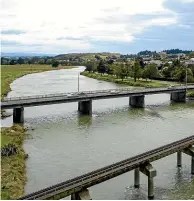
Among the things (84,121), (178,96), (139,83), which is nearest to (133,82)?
(139,83)

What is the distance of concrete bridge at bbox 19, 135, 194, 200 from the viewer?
2244 centimetres

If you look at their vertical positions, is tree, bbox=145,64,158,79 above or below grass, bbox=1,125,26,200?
above

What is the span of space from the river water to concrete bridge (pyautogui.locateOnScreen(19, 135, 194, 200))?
5.30 ft

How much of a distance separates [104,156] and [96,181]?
38.9 feet

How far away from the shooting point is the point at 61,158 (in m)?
35.9

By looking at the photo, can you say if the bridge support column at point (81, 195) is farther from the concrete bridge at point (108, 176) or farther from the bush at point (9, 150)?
the bush at point (9, 150)

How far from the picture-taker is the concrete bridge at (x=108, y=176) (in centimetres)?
2244

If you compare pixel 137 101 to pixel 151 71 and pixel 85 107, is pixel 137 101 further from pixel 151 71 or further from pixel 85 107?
pixel 151 71

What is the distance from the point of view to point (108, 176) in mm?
25344

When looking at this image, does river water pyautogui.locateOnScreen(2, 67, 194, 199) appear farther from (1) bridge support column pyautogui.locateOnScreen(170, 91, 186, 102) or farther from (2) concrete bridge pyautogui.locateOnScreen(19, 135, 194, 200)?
(1) bridge support column pyautogui.locateOnScreen(170, 91, 186, 102)

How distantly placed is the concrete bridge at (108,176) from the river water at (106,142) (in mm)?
1617

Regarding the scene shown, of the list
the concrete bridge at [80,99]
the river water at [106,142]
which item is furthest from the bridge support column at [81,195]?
the concrete bridge at [80,99]

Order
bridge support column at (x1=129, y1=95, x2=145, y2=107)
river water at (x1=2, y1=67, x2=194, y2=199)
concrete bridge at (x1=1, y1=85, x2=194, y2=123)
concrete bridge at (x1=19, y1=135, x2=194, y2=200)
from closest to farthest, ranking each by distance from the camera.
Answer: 1. concrete bridge at (x1=19, y1=135, x2=194, y2=200)
2. river water at (x1=2, y1=67, x2=194, y2=199)
3. concrete bridge at (x1=1, y1=85, x2=194, y2=123)
4. bridge support column at (x1=129, y1=95, x2=145, y2=107)

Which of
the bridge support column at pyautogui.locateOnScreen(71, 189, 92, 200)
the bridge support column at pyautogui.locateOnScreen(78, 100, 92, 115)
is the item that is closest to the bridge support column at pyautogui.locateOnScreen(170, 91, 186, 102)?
the bridge support column at pyautogui.locateOnScreen(78, 100, 92, 115)
